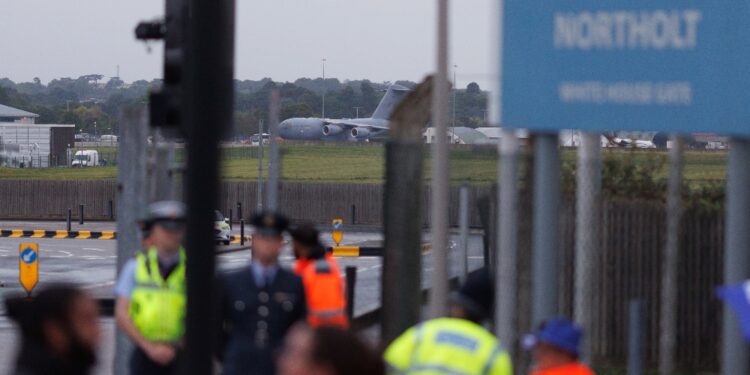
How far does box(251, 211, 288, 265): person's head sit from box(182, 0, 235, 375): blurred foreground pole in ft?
11.1

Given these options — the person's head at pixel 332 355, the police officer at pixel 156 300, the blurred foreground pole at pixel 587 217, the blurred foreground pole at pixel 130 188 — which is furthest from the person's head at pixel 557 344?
the blurred foreground pole at pixel 130 188

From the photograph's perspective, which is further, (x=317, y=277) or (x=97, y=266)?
(x=97, y=266)

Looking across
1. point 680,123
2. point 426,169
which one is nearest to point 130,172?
point 426,169

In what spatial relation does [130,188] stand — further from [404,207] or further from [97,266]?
[97,266]

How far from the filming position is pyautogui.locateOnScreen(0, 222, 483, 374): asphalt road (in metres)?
14.8

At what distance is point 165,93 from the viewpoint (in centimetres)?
538

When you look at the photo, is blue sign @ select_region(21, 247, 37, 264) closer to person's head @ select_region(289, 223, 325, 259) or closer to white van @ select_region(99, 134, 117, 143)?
person's head @ select_region(289, 223, 325, 259)

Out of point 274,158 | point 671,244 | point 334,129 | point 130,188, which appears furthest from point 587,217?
point 334,129

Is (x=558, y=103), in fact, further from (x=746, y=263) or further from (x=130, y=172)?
(x=130, y=172)

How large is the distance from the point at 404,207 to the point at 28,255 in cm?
1209

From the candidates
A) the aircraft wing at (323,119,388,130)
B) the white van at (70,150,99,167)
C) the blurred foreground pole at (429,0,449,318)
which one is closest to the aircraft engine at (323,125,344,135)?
the aircraft wing at (323,119,388,130)

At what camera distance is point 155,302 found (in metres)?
7.77

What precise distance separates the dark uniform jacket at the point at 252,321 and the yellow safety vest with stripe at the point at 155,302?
499 millimetres

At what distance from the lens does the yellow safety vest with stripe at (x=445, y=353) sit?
505 centimetres
